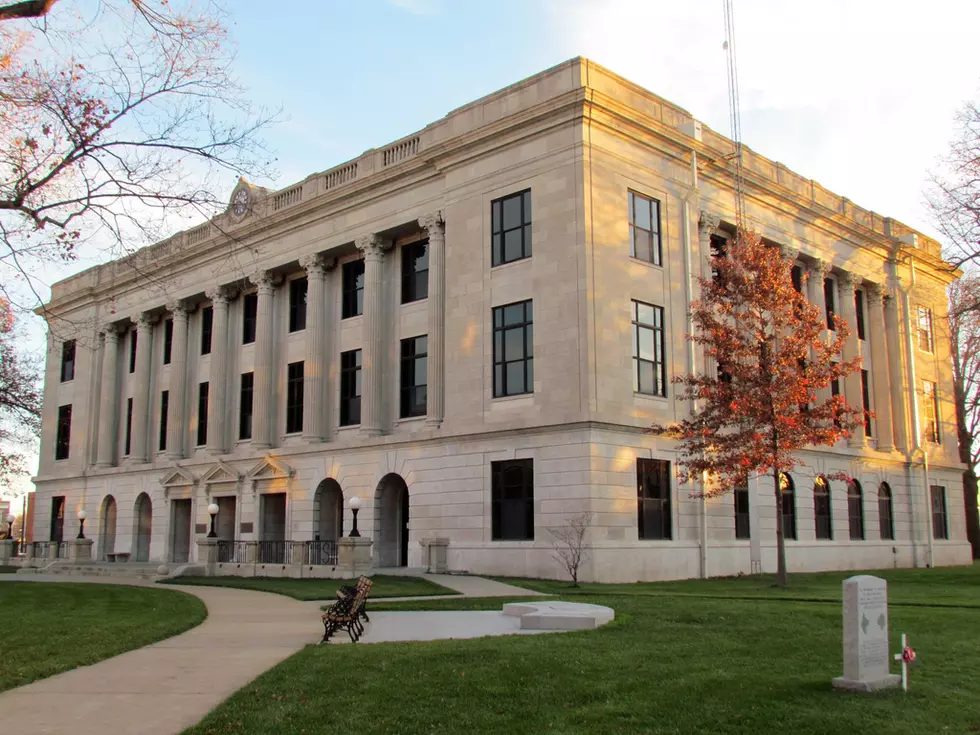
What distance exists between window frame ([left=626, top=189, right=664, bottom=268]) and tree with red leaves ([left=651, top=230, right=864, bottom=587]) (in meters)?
4.62

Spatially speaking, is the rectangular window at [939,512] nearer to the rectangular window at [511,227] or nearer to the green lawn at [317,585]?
the rectangular window at [511,227]

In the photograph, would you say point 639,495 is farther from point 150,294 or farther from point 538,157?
point 150,294

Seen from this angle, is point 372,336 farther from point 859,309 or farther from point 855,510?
point 859,309

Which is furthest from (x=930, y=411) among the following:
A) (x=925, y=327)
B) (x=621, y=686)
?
(x=621, y=686)

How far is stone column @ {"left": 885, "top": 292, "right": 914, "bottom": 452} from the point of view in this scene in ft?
159

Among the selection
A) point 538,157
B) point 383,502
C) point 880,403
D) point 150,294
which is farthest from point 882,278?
point 150,294

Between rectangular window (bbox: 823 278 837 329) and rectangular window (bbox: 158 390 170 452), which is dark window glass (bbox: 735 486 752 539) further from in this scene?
rectangular window (bbox: 158 390 170 452)

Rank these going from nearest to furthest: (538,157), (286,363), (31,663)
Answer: (31,663), (538,157), (286,363)

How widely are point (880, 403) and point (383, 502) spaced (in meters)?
25.8

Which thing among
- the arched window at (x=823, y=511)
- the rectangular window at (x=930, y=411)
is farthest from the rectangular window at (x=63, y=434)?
the rectangular window at (x=930, y=411)

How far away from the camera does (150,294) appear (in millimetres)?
52812

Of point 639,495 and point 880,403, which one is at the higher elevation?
point 880,403

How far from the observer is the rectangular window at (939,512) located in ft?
162

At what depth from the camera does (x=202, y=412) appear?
49938mm
